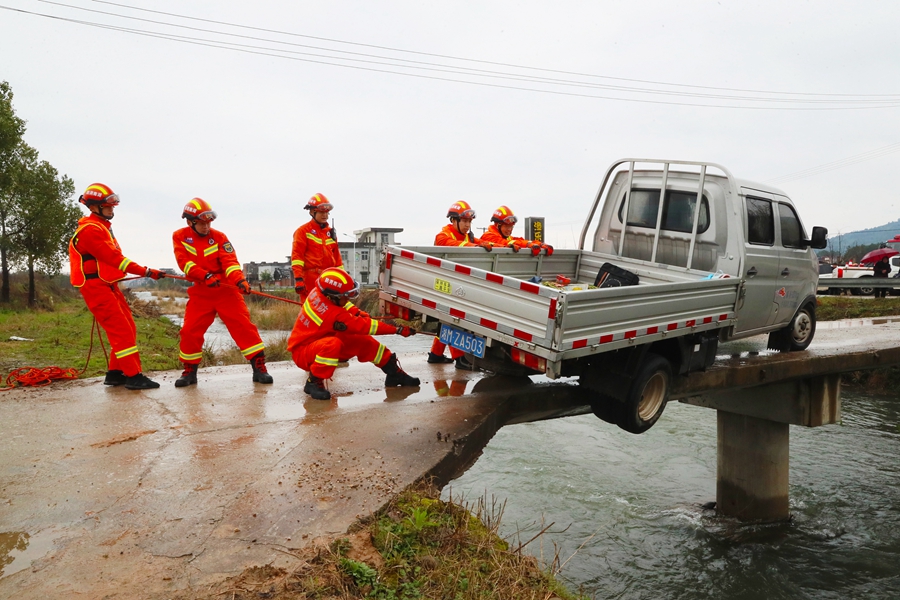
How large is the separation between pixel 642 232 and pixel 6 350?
1016 centimetres

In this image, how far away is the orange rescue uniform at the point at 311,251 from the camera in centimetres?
731

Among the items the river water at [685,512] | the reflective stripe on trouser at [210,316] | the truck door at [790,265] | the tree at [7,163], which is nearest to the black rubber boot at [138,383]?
the reflective stripe on trouser at [210,316]

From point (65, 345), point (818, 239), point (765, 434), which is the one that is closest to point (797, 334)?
point (818, 239)

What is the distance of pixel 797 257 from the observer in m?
7.85

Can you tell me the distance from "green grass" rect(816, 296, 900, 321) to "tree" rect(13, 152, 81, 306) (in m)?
25.6

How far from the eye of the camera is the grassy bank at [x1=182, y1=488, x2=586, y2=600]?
114 inches

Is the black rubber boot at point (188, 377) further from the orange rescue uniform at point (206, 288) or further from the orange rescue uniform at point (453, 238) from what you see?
the orange rescue uniform at point (453, 238)

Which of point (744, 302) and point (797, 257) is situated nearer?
point (744, 302)

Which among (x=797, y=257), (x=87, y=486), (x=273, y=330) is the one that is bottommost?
(x=273, y=330)

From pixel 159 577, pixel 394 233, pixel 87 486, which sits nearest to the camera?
pixel 159 577

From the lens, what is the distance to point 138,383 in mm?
6480

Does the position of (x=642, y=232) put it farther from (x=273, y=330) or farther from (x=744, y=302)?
(x=273, y=330)

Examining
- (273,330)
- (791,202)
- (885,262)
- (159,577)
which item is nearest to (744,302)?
(791,202)

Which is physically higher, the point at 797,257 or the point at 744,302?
the point at 797,257
